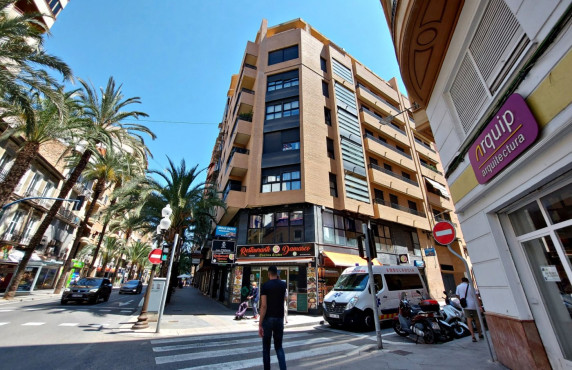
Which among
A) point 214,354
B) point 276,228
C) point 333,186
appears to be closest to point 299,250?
point 276,228

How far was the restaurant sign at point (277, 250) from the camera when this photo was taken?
15.3 metres

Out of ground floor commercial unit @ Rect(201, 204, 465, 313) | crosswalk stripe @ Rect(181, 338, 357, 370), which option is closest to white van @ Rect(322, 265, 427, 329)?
crosswalk stripe @ Rect(181, 338, 357, 370)

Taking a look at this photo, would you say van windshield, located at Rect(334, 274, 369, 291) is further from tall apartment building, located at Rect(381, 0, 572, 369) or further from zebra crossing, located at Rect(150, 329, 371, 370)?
tall apartment building, located at Rect(381, 0, 572, 369)

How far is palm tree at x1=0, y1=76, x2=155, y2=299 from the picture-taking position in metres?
16.2

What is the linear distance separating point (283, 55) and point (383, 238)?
739 inches

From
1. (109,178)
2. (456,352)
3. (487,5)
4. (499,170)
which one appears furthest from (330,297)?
(109,178)

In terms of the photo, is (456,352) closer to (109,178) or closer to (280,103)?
(280,103)

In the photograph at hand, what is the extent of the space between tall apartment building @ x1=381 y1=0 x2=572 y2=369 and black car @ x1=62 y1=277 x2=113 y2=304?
19295 millimetres

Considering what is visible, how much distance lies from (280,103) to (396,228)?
49.5ft

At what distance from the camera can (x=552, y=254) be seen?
3.74 metres

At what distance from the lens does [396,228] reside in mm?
21672

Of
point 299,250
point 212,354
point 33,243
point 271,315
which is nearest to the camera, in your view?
point 271,315

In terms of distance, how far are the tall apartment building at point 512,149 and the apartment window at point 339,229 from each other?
1108cm

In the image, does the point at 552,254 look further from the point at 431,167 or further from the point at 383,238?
the point at 431,167
